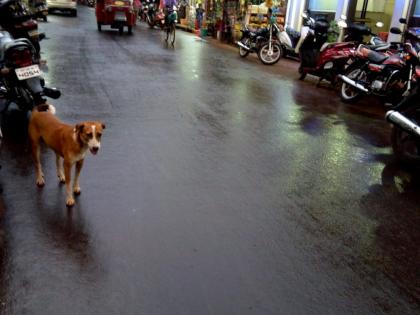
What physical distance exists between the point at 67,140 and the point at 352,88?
7.40 meters

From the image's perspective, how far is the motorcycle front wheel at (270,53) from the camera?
15.0 m

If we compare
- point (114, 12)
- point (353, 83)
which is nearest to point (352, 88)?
point (353, 83)

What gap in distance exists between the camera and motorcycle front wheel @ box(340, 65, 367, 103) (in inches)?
383

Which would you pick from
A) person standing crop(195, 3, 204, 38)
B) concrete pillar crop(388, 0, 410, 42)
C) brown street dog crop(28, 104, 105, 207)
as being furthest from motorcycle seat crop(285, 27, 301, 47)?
brown street dog crop(28, 104, 105, 207)

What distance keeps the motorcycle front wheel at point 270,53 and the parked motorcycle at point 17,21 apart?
27.8 ft

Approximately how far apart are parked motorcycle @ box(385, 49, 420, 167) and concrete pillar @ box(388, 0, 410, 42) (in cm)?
897

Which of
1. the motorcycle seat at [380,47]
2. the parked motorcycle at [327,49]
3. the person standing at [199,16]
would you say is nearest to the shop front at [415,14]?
the parked motorcycle at [327,49]

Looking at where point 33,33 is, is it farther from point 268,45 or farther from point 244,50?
point 244,50

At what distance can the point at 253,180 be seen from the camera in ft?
16.8

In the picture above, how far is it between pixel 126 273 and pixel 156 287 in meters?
0.28

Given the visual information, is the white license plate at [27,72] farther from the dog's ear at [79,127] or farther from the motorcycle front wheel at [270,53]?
the motorcycle front wheel at [270,53]

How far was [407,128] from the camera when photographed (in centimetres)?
576

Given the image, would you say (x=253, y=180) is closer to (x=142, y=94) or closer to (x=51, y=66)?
(x=142, y=94)

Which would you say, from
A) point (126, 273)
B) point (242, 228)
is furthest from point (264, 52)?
point (126, 273)
